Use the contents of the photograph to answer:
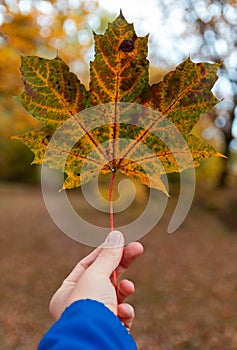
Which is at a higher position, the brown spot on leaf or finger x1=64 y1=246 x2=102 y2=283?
the brown spot on leaf

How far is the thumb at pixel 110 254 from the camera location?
1.78ft

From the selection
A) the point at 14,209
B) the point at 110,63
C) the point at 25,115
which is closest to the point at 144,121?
the point at 110,63

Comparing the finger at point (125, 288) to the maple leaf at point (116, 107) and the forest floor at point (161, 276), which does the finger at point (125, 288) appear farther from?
the forest floor at point (161, 276)

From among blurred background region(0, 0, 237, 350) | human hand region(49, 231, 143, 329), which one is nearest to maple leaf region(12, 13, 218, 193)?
human hand region(49, 231, 143, 329)

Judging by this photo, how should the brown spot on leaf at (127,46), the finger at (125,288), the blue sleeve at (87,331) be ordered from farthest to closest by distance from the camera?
the finger at (125,288) → the brown spot on leaf at (127,46) → the blue sleeve at (87,331)

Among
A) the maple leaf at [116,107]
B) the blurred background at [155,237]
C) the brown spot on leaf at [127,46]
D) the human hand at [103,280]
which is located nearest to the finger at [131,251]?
the human hand at [103,280]

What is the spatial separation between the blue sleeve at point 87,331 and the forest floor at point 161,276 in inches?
95.2

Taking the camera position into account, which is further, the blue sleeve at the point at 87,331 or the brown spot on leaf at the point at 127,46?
the brown spot on leaf at the point at 127,46

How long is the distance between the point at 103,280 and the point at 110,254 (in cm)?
4

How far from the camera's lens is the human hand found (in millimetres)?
513

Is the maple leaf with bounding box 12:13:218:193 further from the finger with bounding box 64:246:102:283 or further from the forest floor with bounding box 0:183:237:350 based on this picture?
the forest floor with bounding box 0:183:237:350

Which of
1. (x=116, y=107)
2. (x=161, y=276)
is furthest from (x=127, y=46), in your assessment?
(x=161, y=276)

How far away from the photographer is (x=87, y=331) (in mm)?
433

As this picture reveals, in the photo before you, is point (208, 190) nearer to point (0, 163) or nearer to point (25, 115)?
point (25, 115)
